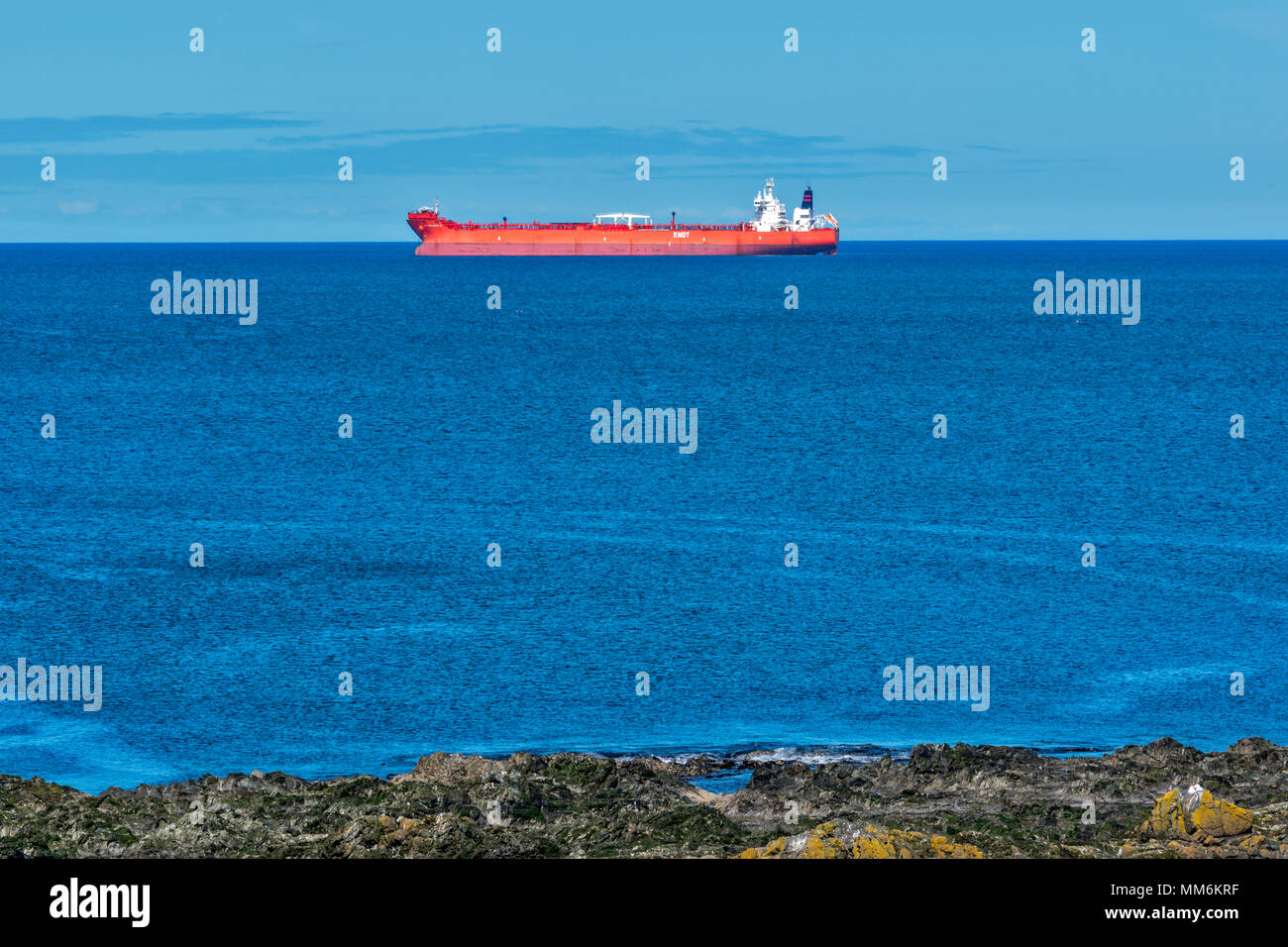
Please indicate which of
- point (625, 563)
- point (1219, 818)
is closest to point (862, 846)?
point (1219, 818)

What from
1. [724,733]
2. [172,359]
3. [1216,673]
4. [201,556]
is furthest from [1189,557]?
[172,359]

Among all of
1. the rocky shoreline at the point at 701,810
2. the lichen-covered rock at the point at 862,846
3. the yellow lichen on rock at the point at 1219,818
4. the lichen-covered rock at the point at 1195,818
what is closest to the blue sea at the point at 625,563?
the rocky shoreline at the point at 701,810

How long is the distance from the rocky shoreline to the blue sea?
394 centimetres

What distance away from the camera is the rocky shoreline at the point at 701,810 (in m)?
18.3

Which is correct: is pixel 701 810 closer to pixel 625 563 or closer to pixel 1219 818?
pixel 1219 818

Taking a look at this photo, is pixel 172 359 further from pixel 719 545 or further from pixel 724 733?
pixel 724 733

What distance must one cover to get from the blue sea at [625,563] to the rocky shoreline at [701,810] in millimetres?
3940

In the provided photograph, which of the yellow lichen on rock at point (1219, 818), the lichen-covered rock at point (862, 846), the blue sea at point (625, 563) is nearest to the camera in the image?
the lichen-covered rock at point (862, 846)

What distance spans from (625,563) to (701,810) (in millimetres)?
21055

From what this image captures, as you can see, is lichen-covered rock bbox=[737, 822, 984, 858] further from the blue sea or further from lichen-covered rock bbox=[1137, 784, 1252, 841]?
→ the blue sea

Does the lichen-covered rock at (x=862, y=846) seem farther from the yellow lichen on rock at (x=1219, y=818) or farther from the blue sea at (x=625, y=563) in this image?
the blue sea at (x=625, y=563)

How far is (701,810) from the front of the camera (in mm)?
20391
